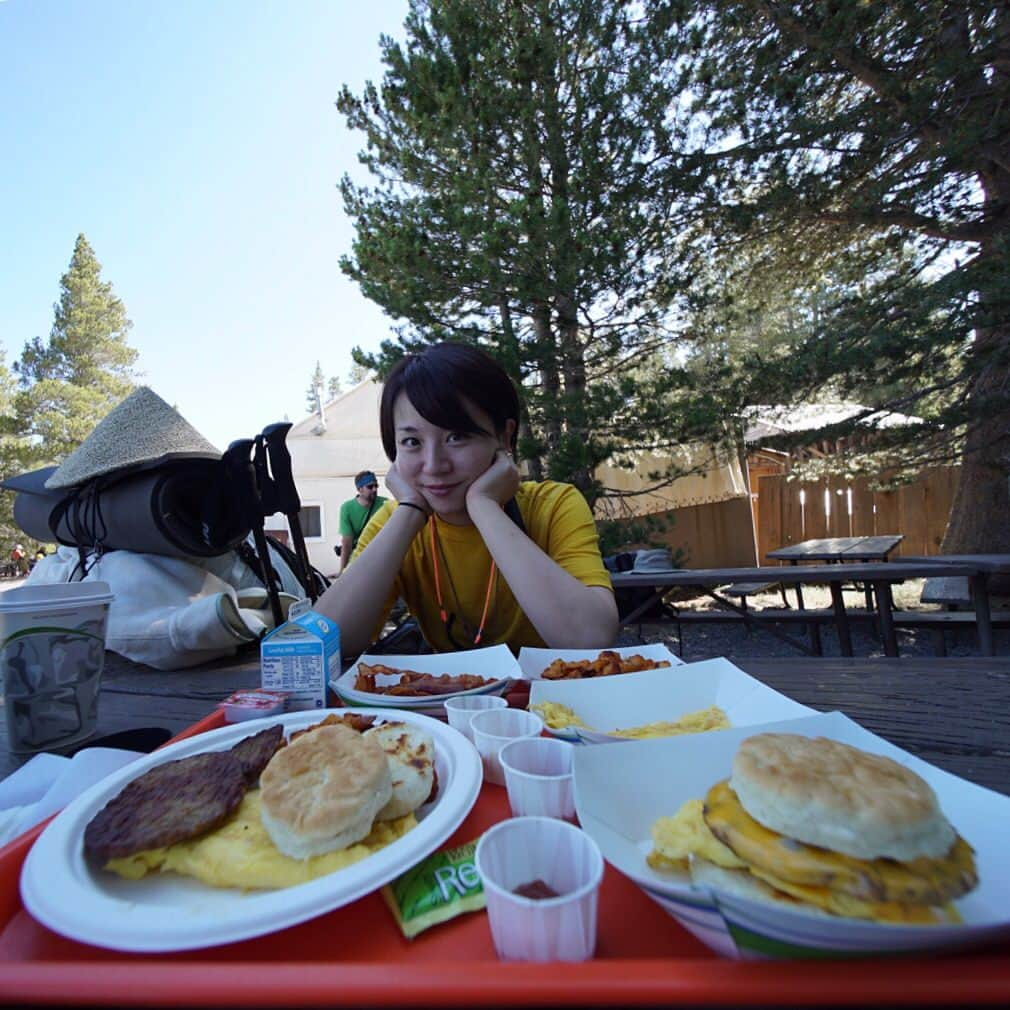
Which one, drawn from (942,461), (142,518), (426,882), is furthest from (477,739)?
(942,461)

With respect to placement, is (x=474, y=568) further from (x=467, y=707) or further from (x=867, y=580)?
(x=867, y=580)

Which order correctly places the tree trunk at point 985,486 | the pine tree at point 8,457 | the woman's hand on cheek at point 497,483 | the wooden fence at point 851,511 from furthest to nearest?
the pine tree at point 8,457 < the wooden fence at point 851,511 < the tree trunk at point 985,486 < the woman's hand on cheek at point 497,483

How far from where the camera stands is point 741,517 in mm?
10789

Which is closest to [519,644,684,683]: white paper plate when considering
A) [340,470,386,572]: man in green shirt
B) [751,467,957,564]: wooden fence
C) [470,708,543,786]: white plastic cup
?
[470,708,543,786]: white plastic cup

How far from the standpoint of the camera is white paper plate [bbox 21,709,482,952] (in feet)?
1.23

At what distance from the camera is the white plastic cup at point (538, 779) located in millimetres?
557

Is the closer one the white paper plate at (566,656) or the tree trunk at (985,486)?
the white paper plate at (566,656)

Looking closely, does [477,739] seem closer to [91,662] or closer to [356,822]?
[356,822]

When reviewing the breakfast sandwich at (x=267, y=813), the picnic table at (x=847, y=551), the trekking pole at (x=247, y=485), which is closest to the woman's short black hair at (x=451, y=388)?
the trekking pole at (x=247, y=485)

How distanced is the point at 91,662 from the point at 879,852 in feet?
3.75

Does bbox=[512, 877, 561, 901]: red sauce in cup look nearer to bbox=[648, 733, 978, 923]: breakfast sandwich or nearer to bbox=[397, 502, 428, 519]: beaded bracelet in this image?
bbox=[648, 733, 978, 923]: breakfast sandwich

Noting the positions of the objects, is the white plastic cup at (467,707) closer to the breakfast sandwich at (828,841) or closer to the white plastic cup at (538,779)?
the white plastic cup at (538,779)

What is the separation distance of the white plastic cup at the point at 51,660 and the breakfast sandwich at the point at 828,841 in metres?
0.96

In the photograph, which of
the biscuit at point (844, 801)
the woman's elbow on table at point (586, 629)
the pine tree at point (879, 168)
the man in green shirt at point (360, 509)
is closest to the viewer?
the biscuit at point (844, 801)
